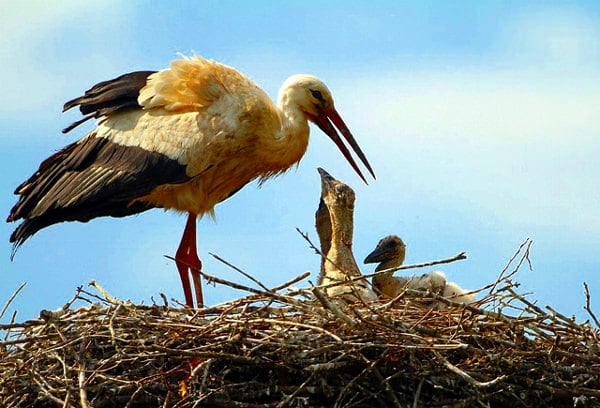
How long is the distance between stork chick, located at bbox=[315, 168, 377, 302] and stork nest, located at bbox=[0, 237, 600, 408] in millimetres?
1219

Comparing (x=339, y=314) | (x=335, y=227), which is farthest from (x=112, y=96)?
(x=339, y=314)

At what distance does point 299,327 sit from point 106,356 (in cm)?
98

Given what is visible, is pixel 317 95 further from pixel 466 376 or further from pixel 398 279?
pixel 466 376

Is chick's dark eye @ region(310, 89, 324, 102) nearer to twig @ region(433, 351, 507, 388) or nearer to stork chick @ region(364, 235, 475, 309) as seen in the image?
stork chick @ region(364, 235, 475, 309)

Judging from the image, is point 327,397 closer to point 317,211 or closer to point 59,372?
point 59,372

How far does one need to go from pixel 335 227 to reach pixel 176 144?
1.09m

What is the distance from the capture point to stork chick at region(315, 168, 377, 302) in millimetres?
7699

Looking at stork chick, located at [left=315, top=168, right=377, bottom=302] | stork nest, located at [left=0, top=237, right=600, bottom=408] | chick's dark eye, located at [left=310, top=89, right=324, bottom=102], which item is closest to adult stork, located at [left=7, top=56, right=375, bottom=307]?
chick's dark eye, located at [left=310, top=89, right=324, bottom=102]

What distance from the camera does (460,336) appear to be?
6.19 meters

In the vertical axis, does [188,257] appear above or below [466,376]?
above

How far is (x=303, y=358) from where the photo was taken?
606 cm

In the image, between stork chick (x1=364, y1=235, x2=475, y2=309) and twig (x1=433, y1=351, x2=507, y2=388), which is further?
stork chick (x1=364, y1=235, x2=475, y2=309)

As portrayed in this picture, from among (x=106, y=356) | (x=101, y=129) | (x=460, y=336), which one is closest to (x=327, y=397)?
(x=460, y=336)

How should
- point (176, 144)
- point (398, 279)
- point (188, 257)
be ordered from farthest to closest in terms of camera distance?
point (188, 257), point (398, 279), point (176, 144)
